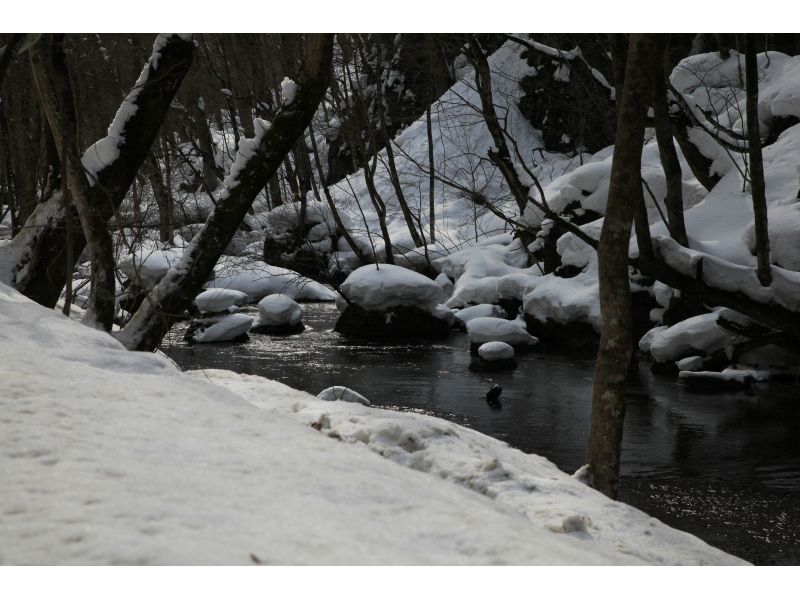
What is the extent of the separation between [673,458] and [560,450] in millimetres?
1052

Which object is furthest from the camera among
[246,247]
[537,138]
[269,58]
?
[537,138]

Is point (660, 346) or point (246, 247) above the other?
point (246, 247)

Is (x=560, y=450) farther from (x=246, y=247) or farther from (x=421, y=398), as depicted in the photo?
(x=246, y=247)

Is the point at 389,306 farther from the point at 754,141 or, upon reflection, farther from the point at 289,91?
the point at 289,91

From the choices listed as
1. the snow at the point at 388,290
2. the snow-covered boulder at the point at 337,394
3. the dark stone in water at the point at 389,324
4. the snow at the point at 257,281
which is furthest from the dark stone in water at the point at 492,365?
the snow at the point at 257,281

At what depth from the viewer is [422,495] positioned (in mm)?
2236

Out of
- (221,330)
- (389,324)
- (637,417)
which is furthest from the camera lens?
(389,324)

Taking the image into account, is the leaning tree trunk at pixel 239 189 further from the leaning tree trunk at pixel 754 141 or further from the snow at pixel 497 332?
the snow at pixel 497 332

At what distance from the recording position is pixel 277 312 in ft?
49.8

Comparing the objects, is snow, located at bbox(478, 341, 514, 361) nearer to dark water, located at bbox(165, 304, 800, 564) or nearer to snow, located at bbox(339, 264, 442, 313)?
dark water, located at bbox(165, 304, 800, 564)

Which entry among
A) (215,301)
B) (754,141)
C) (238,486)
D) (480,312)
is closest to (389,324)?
(480,312)

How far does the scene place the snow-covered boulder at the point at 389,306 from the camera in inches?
589

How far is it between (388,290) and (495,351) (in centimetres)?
351
